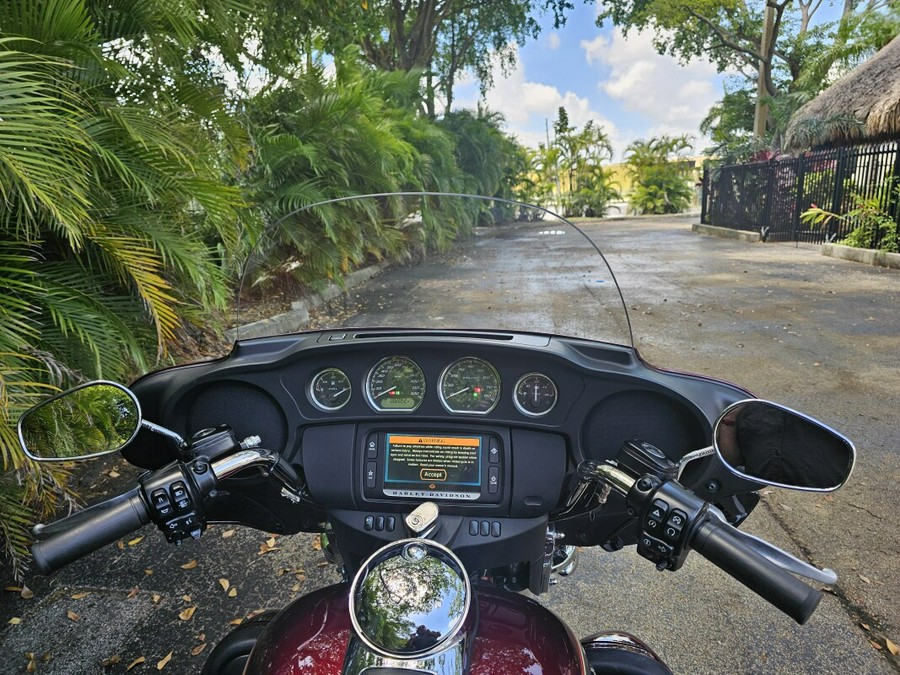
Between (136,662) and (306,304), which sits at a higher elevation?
(306,304)

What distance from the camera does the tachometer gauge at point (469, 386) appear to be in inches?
54.7

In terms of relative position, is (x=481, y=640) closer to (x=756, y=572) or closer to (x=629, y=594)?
(x=756, y=572)

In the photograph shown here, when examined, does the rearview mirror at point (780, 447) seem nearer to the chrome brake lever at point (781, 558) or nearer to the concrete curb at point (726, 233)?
the chrome brake lever at point (781, 558)

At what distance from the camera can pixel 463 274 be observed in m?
1.96

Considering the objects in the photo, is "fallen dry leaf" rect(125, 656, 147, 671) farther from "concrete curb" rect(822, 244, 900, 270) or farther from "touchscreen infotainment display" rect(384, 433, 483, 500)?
"concrete curb" rect(822, 244, 900, 270)

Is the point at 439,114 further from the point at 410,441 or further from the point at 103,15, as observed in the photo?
the point at 410,441

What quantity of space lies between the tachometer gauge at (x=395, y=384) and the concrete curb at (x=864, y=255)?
1140 cm

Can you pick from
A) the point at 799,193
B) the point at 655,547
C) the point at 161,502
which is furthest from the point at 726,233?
the point at 161,502

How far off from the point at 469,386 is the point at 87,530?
80cm

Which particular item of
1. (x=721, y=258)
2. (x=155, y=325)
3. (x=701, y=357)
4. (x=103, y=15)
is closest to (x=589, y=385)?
(x=155, y=325)

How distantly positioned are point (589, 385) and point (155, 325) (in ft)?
10.7

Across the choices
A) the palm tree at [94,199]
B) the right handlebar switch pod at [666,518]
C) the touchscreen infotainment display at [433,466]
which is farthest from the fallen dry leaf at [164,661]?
the right handlebar switch pod at [666,518]

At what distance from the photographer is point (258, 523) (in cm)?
161

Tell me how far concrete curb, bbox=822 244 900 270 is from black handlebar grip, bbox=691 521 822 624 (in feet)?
37.6
